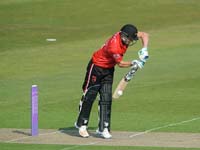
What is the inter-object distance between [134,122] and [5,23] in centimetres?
2268

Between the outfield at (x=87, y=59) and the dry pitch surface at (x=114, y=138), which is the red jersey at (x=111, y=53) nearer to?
the dry pitch surface at (x=114, y=138)

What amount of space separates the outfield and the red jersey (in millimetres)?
1526

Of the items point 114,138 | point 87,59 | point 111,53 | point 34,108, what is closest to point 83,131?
point 114,138

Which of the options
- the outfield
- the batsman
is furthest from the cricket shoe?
the outfield

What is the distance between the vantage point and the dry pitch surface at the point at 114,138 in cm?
1380

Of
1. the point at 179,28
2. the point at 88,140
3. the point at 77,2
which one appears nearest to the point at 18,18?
the point at 77,2

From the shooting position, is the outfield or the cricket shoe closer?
the cricket shoe

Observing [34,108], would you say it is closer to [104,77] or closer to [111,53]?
[104,77]

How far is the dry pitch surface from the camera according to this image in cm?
1380

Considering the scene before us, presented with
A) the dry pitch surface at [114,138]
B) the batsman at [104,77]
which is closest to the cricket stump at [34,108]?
the dry pitch surface at [114,138]

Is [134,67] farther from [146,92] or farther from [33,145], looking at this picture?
[146,92]

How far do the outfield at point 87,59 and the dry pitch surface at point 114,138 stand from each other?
0.42 meters

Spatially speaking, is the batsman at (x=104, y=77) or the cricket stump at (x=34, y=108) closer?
the batsman at (x=104, y=77)

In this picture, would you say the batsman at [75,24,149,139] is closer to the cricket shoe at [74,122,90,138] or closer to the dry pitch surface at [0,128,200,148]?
the cricket shoe at [74,122,90,138]
